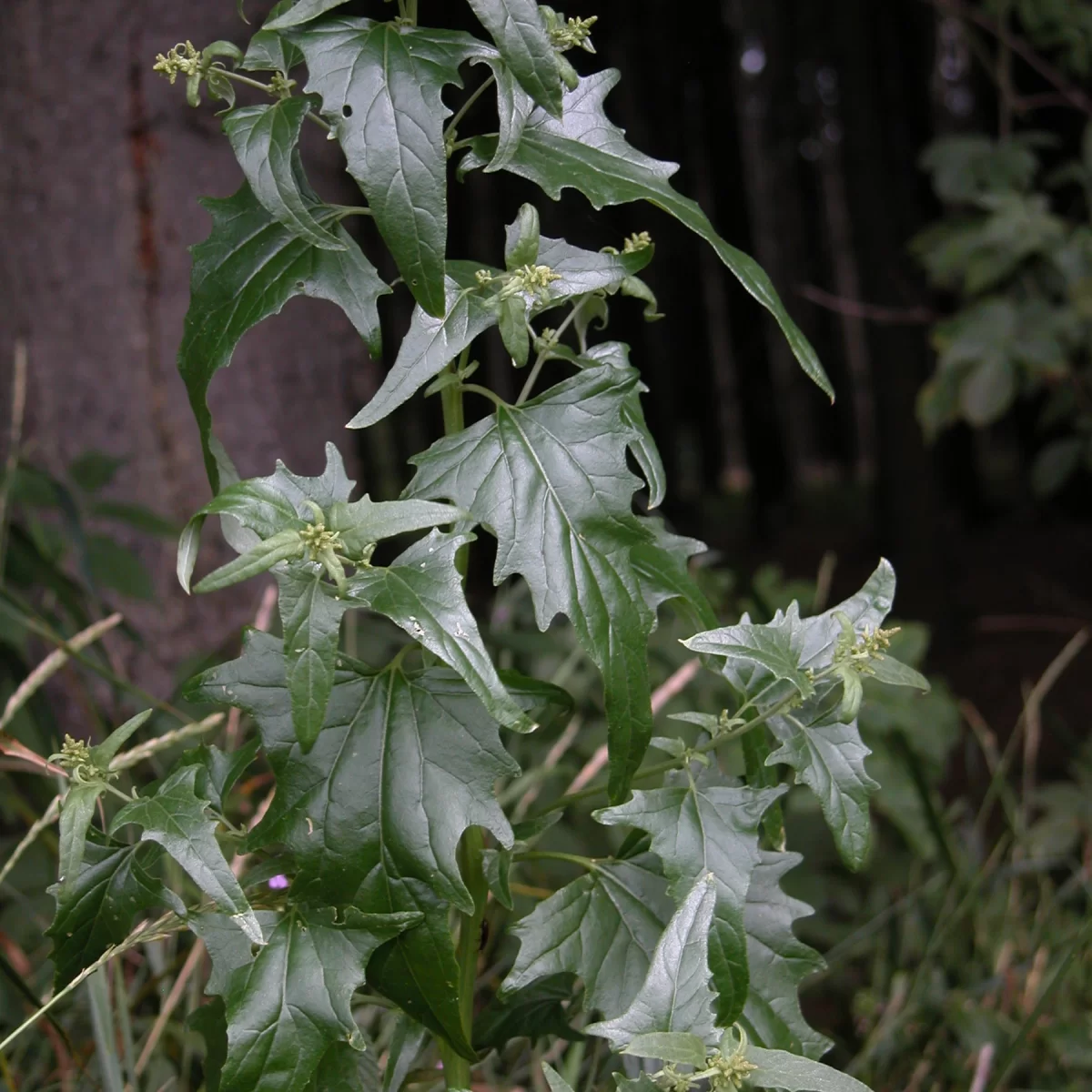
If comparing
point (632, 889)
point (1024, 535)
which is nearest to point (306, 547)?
point (632, 889)

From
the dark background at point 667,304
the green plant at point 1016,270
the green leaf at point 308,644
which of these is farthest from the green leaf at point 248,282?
the green plant at point 1016,270

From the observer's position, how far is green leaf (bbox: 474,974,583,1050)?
3.88ft

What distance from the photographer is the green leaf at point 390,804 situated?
0.95 m

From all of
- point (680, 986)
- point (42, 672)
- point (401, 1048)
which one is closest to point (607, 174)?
point (680, 986)

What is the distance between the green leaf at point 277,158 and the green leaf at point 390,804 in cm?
35

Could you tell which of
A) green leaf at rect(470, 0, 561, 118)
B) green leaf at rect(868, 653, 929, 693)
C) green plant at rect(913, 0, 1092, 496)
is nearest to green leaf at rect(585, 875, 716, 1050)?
green leaf at rect(868, 653, 929, 693)

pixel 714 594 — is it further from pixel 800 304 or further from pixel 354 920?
pixel 800 304

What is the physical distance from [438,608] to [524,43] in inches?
16.8

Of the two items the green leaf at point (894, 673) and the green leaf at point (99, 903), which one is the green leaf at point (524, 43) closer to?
the green leaf at point (894, 673)

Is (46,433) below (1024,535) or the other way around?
the other way around

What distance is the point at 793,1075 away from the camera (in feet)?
2.84

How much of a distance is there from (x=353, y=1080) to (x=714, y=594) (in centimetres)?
182

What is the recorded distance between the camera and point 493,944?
205cm

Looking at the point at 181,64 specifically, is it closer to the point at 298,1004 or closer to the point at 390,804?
the point at 390,804
